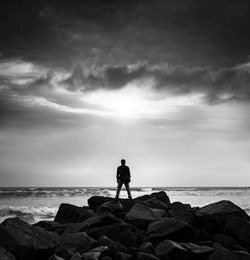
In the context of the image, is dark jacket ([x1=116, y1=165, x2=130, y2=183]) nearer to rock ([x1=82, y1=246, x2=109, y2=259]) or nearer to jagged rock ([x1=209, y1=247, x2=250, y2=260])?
rock ([x1=82, y1=246, x2=109, y2=259])

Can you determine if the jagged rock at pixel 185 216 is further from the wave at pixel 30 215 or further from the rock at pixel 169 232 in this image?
the wave at pixel 30 215

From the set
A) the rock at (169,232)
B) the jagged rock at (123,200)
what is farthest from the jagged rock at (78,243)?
the jagged rock at (123,200)

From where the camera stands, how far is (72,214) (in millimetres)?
13664

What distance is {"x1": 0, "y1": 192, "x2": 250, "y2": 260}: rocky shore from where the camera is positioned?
9023mm

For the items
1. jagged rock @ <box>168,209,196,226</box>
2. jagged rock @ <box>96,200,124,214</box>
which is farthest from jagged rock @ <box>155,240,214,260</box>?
jagged rock @ <box>96,200,124,214</box>

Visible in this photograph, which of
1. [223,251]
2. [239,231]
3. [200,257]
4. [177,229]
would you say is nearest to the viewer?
[223,251]

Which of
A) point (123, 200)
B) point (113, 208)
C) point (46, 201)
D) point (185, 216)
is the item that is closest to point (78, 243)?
point (113, 208)

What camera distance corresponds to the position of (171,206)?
1407cm

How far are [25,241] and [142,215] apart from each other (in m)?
4.02

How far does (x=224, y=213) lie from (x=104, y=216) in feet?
11.8

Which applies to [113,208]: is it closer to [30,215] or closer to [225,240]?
[225,240]

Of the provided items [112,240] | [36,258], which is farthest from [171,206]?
[36,258]

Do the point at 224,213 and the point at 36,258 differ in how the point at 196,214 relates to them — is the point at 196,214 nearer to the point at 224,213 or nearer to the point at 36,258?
the point at 224,213

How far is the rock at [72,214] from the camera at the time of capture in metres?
13.3
